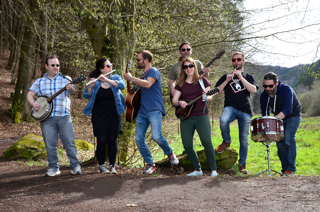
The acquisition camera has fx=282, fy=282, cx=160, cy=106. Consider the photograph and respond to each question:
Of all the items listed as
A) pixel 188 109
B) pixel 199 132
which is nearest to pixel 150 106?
pixel 188 109

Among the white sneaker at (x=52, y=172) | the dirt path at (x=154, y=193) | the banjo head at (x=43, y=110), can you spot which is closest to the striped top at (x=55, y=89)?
the banjo head at (x=43, y=110)

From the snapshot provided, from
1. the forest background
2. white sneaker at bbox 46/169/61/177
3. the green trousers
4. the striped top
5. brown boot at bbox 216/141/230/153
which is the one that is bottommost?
white sneaker at bbox 46/169/61/177

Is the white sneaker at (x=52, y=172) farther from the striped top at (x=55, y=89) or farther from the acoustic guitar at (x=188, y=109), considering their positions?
the acoustic guitar at (x=188, y=109)

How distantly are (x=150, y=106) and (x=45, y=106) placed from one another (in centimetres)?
182

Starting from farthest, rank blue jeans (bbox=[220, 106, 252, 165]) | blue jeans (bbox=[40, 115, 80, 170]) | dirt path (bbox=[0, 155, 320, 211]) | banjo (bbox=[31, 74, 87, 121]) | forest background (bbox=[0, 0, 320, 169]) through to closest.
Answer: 1. forest background (bbox=[0, 0, 320, 169])
2. blue jeans (bbox=[220, 106, 252, 165])
3. blue jeans (bbox=[40, 115, 80, 170])
4. banjo (bbox=[31, 74, 87, 121])
5. dirt path (bbox=[0, 155, 320, 211])

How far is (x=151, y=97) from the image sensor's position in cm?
485

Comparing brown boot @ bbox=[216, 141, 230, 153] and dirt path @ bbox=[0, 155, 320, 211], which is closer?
dirt path @ bbox=[0, 155, 320, 211]

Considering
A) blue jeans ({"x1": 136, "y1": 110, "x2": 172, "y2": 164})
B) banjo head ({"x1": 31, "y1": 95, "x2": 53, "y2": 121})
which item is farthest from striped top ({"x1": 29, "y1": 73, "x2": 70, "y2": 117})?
blue jeans ({"x1": 136, "y1": 110, "x2": 172, "y2": 164})

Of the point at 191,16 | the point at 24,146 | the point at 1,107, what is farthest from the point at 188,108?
the point at 1,107

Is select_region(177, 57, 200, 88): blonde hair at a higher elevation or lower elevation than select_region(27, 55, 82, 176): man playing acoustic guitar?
higher

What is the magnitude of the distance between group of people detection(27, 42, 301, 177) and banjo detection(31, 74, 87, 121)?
3.3 inches

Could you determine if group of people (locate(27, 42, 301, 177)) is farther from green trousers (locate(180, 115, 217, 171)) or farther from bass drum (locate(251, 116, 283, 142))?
bass drum (locate(251, 116, 283, 142))

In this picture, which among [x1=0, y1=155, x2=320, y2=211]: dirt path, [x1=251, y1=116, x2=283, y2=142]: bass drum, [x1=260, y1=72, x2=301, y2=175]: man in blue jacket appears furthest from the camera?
[x1=260, y1=72, x2=301, y2=175]: man in blue jacket

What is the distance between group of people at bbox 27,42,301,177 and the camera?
4.80 metres
